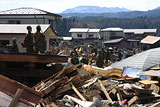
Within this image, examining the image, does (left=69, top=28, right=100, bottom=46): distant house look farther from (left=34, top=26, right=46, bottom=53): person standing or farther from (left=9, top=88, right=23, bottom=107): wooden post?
(left=9, top=88, right=23, bottom=107): wooden post

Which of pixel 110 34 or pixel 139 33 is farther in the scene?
pixel 139 33

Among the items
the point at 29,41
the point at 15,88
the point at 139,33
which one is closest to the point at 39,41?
the point at 29,41

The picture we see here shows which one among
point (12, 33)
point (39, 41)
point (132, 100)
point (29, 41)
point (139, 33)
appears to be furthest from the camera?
point (139, 33)

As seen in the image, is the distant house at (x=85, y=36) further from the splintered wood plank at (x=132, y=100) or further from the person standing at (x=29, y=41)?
the splintered wood plank at (x=132, y=100)

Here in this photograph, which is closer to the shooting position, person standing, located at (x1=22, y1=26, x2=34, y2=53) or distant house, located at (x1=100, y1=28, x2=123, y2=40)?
person standing, located at (x1=22, y1=26, x2=34, y2=53)

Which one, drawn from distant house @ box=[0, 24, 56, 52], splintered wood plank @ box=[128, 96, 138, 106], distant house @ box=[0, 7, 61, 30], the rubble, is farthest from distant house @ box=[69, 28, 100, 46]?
splintered wood plank @ box=[128, 96, 138, 106]

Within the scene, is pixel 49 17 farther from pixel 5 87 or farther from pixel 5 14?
pixel 5 87

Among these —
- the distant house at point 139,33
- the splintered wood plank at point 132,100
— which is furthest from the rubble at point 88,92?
the distant house at point 139,33

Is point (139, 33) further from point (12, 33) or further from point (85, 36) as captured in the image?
point (12, 33)

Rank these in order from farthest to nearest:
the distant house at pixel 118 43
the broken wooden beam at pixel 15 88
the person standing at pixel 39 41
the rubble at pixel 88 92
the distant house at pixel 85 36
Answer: the distant house at pixel 85 36, the distant house at pixel 118 43, the person standing at pixel 39 41, the rubble at pixel 88 92, the broken wooden beam at pixel 15 88

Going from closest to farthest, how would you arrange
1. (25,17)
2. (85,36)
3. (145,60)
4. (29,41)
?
(29,41) → (145,60) → (25,17) → (85,36)

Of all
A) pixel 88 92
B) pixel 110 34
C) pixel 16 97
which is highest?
pixel 16 97

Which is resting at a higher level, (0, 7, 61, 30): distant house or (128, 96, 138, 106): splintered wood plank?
(0, 7, 61, 30): distant house

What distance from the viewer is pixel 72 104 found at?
7.63m
